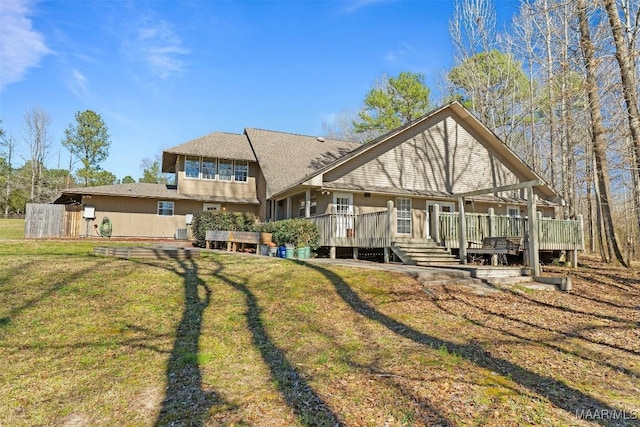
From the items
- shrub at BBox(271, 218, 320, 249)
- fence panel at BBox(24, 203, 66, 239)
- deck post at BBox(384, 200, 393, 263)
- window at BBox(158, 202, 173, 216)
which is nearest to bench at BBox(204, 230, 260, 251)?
shrub at BBox(271, 218, 320, 249)

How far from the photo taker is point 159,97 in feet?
61.1

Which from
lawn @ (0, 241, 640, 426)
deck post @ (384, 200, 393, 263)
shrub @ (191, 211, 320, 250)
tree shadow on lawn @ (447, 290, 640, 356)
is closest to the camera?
lawn @ (0, 241, 640, 426)

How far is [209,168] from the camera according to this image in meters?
24.0

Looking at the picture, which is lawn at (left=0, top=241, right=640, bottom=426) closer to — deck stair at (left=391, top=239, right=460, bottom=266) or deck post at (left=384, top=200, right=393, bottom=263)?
deck stair at (left=391, top=239, right=460, bottom=266)

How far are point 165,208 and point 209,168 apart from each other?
3761 millimetres

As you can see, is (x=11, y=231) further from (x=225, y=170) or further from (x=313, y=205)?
(x=313, y=205)

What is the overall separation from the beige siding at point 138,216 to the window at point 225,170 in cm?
180

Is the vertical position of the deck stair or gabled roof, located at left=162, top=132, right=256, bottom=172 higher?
gabled roof, located at left=162, top=132, right=256, bottom=172

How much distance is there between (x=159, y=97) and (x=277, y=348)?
16.8 meters

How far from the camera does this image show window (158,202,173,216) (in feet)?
78.5

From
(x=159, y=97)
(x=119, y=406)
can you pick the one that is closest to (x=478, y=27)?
(x=159, y=97)

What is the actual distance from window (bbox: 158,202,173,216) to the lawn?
14.7 metres

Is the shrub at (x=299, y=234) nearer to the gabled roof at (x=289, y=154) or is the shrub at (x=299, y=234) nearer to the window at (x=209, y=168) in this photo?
the gabled roof at (x=289, y=154)

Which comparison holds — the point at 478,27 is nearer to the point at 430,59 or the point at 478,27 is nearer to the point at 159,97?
the point at 430,59
